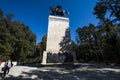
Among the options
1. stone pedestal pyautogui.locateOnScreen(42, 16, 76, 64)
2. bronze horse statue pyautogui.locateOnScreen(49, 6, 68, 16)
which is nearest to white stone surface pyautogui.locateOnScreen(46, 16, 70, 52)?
stone pedestal pyautogui.locateOnScreen(42, 16, 76, 64)

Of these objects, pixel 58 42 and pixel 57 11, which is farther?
pixel 57 11

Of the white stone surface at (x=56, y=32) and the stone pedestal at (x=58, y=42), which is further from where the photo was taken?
the white stone surface at (x=56, y=32)

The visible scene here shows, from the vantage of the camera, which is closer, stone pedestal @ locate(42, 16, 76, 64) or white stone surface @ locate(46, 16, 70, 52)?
stone pedestal @ locate(42, 16, 76, 64)

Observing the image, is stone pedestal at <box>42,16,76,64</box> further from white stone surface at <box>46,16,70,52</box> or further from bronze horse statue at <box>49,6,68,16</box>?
bronze horse statue at <box>49,6,68,16</box>

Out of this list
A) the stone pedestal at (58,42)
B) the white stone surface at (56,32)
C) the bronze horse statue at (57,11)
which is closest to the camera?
the stone pedestal at (58,42)

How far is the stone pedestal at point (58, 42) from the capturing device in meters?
15.9

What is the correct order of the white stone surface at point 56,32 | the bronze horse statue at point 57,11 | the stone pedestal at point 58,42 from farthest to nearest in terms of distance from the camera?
the bronze horse statue at point 57,11
the white stone surface at point 56,32
the stone pedestal at point 58,42

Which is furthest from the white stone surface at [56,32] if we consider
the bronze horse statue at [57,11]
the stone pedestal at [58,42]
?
the bronze horse statue at [57,11]

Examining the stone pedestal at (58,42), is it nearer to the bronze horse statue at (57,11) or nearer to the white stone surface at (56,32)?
the white stone surface at (56,32)

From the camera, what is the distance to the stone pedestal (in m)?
15.9

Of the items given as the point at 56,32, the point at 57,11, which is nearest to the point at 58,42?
the point at 56,32

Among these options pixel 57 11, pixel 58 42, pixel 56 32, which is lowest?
pixel 58 42

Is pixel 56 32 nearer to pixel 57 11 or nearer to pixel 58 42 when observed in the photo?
pixel 58 42

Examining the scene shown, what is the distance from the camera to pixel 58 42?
16.8 m
